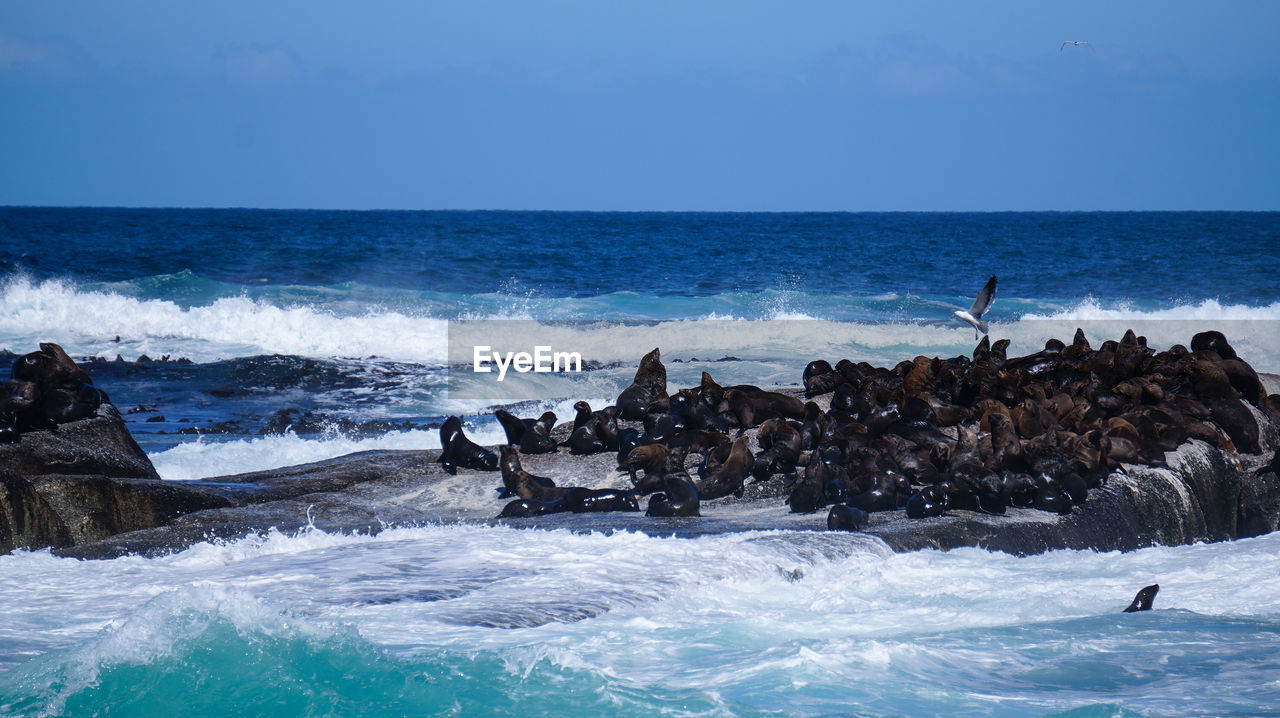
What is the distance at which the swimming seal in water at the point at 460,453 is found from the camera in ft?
33.3

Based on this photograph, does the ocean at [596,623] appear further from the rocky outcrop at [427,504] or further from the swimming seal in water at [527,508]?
the swimming seal in water at [527,508]

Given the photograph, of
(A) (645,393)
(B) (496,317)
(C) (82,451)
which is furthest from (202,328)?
(C) (82,451)

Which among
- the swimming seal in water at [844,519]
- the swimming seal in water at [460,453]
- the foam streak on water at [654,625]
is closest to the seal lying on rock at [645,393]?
the swimming seal in water at [460,453]

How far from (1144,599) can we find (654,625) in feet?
9.32

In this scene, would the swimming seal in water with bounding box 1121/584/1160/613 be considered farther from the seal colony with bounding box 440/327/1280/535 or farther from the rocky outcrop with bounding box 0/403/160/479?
the rocky outcrop with bounding box 0/403/160/479

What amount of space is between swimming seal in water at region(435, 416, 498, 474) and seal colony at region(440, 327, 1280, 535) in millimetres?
17

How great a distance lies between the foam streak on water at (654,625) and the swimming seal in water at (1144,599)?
0.12m

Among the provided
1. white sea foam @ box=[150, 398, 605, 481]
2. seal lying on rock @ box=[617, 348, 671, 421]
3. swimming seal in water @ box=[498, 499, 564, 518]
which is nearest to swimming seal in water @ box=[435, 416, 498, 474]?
swimming seal in water @ box=[498, 499, 564, 518]

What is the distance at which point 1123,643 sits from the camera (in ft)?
19.7

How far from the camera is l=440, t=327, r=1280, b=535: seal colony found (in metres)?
8.50

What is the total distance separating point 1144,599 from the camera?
657 centimetres

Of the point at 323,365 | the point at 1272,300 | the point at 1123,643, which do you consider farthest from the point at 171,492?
the point at 1272,300

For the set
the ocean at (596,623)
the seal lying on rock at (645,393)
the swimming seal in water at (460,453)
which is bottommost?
the ocean at (596,623)

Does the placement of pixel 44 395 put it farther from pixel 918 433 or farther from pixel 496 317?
pixel 496 317
